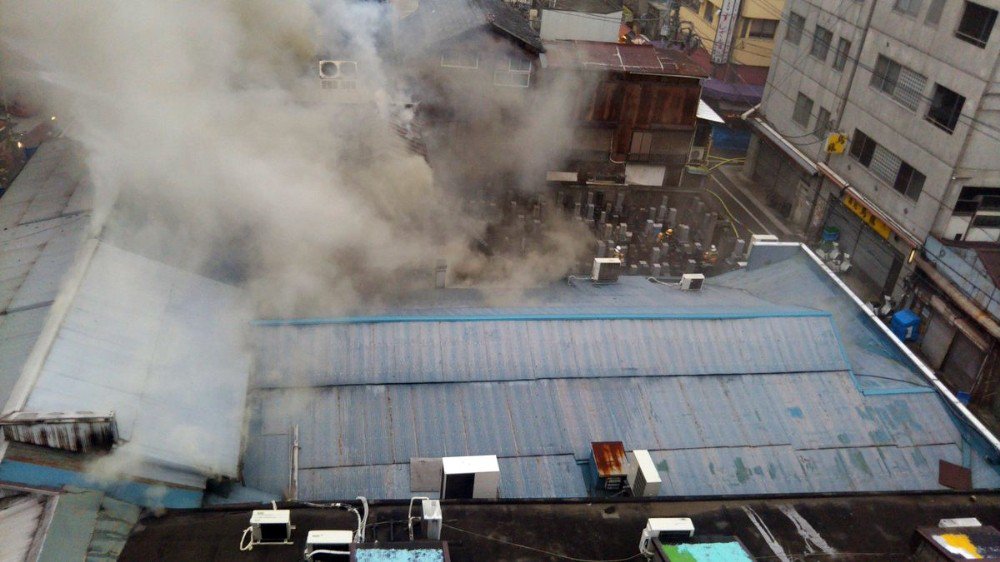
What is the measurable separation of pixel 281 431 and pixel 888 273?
20.6m

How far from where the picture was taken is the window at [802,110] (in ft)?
94.8

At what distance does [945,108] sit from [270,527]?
71.5 ft

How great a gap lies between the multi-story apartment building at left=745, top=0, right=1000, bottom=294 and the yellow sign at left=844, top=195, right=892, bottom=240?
0.20 feet

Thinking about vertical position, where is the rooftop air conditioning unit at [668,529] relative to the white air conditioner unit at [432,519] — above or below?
above

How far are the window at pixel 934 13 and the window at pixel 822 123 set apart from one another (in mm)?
5212

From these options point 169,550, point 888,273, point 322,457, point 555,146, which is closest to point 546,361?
point 322,457

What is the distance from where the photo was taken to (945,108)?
71.8ft

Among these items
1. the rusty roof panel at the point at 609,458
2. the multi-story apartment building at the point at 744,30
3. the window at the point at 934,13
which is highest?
the multi-story apartment building at the point at 744,30

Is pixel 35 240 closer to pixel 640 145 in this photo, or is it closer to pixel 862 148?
pixel 640 145

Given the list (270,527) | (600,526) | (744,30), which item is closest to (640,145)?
(744,30)

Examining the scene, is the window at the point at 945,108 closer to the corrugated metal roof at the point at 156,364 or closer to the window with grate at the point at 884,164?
the window with grate at the point at 884,164

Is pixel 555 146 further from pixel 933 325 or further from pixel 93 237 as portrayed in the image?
pixel 93 237

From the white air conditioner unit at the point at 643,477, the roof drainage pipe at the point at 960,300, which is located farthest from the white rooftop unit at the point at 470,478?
the roof drainage pipe at the point at 960,300

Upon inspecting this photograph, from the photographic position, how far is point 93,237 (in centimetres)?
1298
